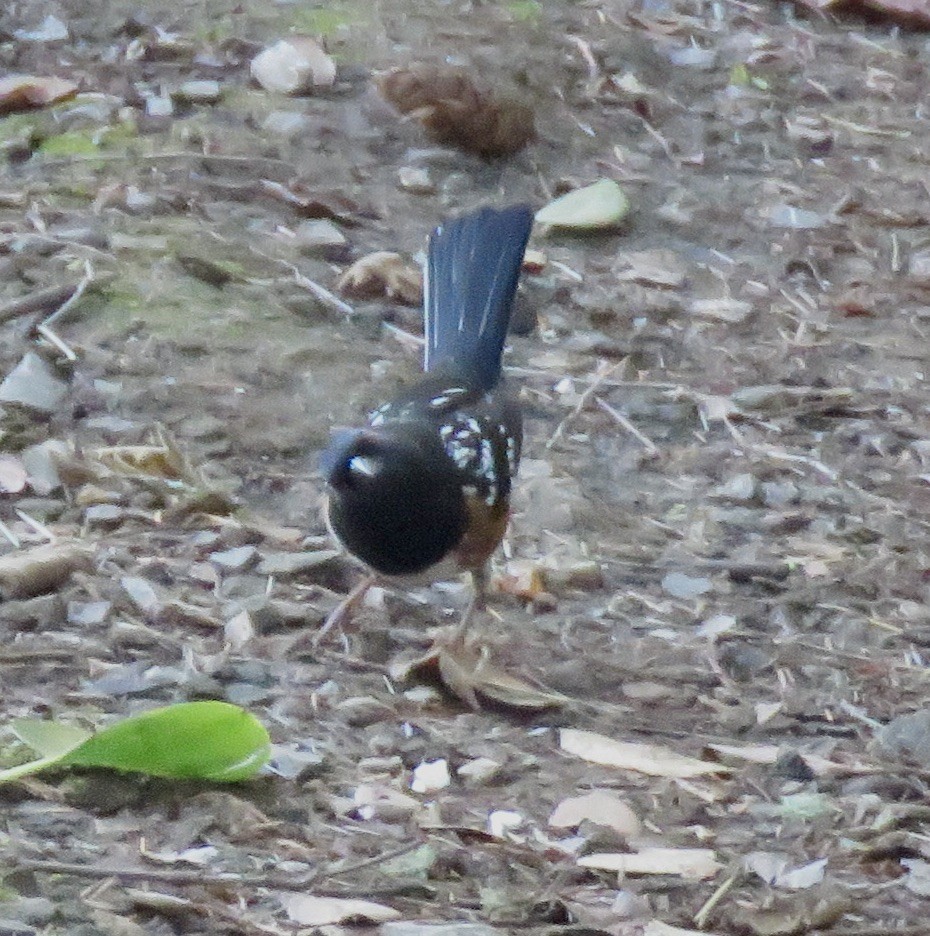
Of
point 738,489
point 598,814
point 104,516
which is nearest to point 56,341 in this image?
point 104,516

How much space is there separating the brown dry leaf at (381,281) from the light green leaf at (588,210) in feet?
2.02

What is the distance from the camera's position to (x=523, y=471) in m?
4.02

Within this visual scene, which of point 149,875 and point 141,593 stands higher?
point 149,875

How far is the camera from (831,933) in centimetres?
248

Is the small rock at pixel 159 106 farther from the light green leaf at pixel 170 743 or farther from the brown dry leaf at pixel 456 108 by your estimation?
the light green leaf at pixel 170 743

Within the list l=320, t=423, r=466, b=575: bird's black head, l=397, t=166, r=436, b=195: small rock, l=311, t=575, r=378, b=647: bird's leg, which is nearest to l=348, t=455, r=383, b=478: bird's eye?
l=320, t=423, r=466, b=575: bird's black head

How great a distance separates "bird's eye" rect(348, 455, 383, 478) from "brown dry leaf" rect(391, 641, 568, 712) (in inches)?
13.3

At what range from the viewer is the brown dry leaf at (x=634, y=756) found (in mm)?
2938

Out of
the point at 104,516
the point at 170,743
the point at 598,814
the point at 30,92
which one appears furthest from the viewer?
the point at 30,92

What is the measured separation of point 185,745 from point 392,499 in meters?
0.79

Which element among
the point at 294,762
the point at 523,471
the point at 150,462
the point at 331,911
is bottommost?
the point at 523,471

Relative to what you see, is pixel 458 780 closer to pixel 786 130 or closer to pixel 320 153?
pixel 320 153

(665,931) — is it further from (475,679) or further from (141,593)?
(141,593)

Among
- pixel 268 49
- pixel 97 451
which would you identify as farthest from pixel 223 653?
pixel 268 49
